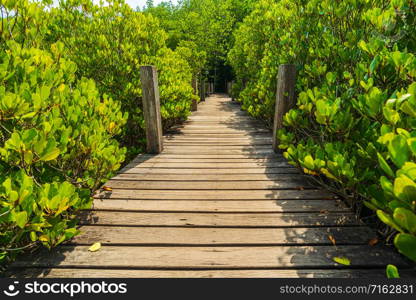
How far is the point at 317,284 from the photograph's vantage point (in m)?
1.60

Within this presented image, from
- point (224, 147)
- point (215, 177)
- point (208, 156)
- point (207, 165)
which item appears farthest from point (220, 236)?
point (224, 147)

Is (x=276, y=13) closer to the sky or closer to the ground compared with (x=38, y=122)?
closer to the sky

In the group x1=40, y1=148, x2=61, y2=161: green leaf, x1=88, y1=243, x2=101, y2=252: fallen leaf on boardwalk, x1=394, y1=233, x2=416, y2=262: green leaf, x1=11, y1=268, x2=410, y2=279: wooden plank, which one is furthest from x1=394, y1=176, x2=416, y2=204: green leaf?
x1=88, y1=243, x2=101, y2=252: fallen leaf on boardwalk

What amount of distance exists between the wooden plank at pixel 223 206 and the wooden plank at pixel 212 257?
571 mm

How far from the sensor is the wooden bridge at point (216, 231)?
176 cm

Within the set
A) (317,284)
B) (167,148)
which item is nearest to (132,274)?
(317,284)

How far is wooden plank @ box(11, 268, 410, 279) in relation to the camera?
5.53ft

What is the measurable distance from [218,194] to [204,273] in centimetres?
121

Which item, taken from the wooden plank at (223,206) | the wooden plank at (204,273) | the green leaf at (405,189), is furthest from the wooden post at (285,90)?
the green leaf at (405,189)

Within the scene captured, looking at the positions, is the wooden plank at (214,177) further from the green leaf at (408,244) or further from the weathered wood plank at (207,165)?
the green leaf at (408,244)

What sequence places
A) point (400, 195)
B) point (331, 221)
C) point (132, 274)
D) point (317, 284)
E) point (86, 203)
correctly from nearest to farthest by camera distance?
point (400, 195), point (317, 284), point (132, 274), point (86, 203), point (331, 221)

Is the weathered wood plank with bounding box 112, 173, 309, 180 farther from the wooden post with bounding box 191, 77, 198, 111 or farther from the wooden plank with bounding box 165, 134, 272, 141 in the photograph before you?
the wooden post with bounding box 191, 77, 198, 111

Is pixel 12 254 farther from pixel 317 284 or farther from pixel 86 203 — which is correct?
pixel 317 284

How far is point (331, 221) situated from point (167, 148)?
10.5ft
